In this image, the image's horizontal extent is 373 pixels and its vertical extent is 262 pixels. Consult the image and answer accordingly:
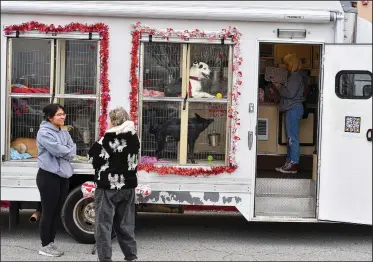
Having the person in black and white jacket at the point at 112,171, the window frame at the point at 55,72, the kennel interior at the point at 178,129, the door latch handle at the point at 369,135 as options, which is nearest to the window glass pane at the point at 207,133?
the kennel interior at the point at 178,129

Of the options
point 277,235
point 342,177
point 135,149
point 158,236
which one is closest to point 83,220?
point 158,236

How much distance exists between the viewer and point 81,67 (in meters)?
7.33

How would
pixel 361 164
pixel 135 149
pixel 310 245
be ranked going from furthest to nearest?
1. pixel 310 245
2. pixel 361 164
3. pixel 135 149

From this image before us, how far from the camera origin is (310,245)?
7605 mm

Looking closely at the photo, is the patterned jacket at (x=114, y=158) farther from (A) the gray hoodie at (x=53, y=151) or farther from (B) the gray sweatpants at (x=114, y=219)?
(A) the gray hoodie at (x=53, y=151)

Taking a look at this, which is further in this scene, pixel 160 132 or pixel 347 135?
pixel 160 132

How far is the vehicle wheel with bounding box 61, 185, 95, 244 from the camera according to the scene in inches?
287

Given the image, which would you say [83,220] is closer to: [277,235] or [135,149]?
[135,149]

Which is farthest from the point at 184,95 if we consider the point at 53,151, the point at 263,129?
the point at 263,129

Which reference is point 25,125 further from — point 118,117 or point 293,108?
point 293,108

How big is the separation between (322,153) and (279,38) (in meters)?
1.34

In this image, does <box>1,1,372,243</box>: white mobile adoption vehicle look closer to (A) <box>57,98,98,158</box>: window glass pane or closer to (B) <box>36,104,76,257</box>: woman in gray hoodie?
(A) <box>57,98,98,158</box>: window glass pane

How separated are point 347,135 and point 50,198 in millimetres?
3206

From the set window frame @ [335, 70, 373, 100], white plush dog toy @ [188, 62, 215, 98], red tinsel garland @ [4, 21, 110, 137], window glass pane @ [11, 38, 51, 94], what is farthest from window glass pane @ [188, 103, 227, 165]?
window glass pane @ [11, 38, 51, 94]
